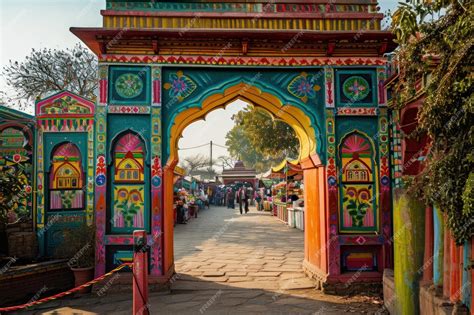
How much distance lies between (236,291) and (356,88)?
4.10 meters

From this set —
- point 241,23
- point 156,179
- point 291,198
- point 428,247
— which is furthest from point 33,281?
point 291,198

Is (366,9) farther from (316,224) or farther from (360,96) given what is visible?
(316,224)

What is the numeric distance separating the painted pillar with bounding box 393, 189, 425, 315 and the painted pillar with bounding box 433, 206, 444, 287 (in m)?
0.21

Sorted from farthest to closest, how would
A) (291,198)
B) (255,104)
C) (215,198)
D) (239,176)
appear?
(239,176) < (215,198) < (291,198) < (255,104)

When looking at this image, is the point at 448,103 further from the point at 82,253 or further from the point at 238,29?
the point at 82,253

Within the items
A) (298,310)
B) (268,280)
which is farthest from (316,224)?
(298,310)

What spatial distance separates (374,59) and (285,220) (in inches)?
493

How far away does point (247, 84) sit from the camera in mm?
7098

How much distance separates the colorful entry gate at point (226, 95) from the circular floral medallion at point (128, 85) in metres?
0.02

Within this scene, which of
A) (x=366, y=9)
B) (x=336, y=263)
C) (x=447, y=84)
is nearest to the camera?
(x=447, y=84)

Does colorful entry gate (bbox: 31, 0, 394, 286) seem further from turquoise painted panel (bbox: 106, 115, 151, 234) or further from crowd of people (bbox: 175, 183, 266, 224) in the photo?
crowd of people (bbox: 175, 183, 266, 224)

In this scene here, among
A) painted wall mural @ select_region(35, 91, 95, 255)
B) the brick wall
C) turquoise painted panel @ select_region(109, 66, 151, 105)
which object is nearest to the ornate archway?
turquoise painted panel @ select_region(109, 66, 151, 105)

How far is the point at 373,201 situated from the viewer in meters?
6.96

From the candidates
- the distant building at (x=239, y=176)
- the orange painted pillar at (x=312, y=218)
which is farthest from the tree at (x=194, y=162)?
the orange painted pillar at (x=312, y=218)
